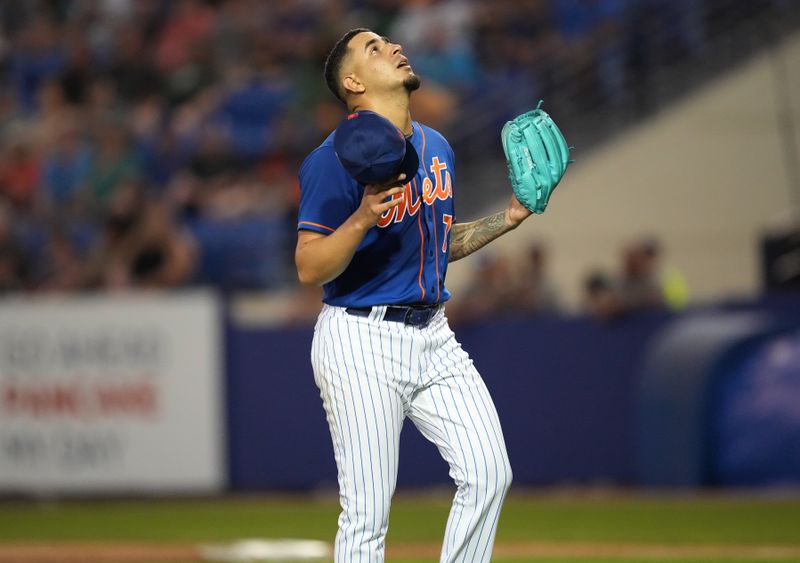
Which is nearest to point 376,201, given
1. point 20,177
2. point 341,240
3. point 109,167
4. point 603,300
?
point 341,240

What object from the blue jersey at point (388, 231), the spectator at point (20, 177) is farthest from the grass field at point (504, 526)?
the spectator at point (20, 177)

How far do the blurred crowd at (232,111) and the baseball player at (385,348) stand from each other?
22.5ft

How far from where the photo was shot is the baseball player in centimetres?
443

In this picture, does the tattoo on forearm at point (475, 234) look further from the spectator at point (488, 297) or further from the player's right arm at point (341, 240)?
the spectator at point (488, 297)

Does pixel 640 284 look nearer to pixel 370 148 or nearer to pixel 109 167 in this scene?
pixel 109 167

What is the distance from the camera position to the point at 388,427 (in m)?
4.49

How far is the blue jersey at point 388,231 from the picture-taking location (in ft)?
14.6

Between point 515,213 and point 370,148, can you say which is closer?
point 370,148

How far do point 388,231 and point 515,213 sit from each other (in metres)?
0.54

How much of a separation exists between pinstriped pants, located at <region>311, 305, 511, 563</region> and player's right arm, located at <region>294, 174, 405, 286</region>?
253 mm

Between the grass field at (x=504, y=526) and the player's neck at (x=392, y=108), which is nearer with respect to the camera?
the player's neck at (x=392, y=108)

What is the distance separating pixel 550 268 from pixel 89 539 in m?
5.56

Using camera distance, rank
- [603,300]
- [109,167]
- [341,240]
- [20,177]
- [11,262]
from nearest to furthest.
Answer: [341,240], [603,300], [11,262], [109,167], [20,177]

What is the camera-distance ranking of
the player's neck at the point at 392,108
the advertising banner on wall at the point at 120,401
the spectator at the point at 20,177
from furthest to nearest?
the spectator at the point at 20,177
the advertising banner on wall at the point at 120,401
the player's neck at the point at 392,108
